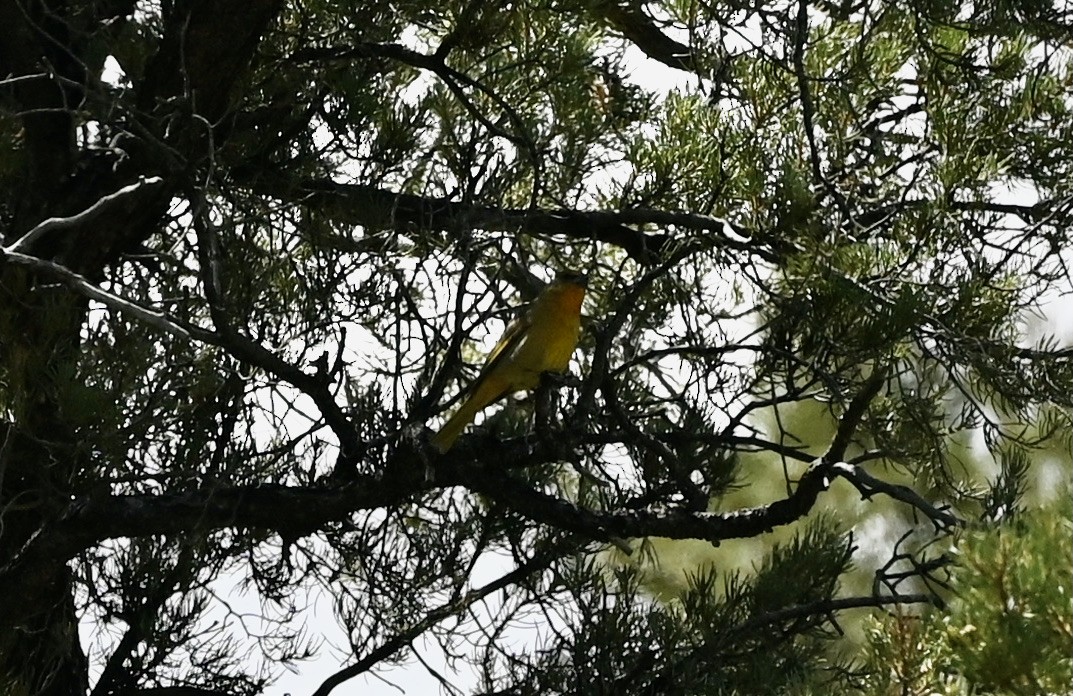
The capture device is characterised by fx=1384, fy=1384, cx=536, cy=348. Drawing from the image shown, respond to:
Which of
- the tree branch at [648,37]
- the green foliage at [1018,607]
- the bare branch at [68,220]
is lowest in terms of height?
the green foliage at [1018,607]

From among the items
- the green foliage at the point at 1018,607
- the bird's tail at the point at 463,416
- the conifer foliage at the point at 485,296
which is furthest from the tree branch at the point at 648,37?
the green foliage at the point at 1018,607

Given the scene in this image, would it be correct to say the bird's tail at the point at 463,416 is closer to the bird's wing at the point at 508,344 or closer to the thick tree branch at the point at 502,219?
the bird's wing at the point at 508,344

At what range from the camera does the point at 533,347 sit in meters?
2.25

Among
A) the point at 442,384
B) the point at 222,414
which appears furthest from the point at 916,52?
the point at 222,414

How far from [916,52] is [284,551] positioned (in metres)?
1.16

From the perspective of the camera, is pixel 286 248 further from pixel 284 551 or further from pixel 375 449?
pixel 284 551

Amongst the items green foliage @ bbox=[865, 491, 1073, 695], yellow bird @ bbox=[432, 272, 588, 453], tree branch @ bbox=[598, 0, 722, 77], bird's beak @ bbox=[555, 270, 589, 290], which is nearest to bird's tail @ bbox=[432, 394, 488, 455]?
yellow bird @ bbox=[432, 272, 588, 453]

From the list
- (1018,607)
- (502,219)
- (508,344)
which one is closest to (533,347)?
(508,344)

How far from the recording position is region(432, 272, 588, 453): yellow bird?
2244 millimetres

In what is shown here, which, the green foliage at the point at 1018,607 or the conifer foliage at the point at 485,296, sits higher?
the conifer foliage at the point at 485,296

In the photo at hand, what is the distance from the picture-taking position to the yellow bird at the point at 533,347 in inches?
88.4

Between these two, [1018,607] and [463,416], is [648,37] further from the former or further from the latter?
[1018,607]

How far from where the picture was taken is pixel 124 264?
2152 mm

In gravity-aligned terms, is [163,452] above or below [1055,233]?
below
